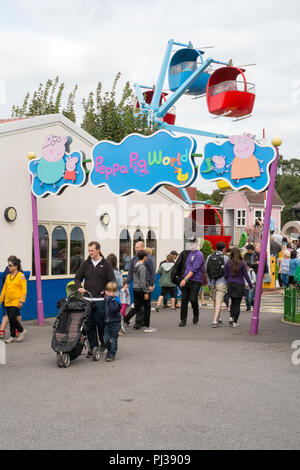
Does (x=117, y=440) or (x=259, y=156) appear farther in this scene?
(x=259, y=156)

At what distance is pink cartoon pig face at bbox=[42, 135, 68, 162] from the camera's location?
1351 cm

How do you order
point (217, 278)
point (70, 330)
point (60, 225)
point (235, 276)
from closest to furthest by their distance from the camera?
point (70, 330)
point (235, 276)
point (217, 278)
point (60, 225)

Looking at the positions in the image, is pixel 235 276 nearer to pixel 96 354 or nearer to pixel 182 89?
pixel 96 354

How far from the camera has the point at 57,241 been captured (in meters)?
15.4

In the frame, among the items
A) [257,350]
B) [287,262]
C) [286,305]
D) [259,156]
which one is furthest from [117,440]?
[287,262]

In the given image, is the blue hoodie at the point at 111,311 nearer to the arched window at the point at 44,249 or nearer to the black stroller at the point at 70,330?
the black stroller at the point at 70,330

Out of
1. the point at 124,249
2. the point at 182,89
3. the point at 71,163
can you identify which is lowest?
the point at 124,249

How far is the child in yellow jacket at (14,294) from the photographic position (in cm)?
1079

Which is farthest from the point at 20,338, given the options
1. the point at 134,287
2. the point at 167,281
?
the point at 167,281

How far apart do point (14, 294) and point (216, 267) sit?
4540 millimetres

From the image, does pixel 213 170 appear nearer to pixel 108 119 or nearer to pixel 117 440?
pixel 117 440

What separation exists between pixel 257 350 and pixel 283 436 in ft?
15.9

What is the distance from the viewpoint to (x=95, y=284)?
937 centimetres

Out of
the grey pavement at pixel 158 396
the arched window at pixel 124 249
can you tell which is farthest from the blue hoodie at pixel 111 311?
the arched window at pixel 124 249
